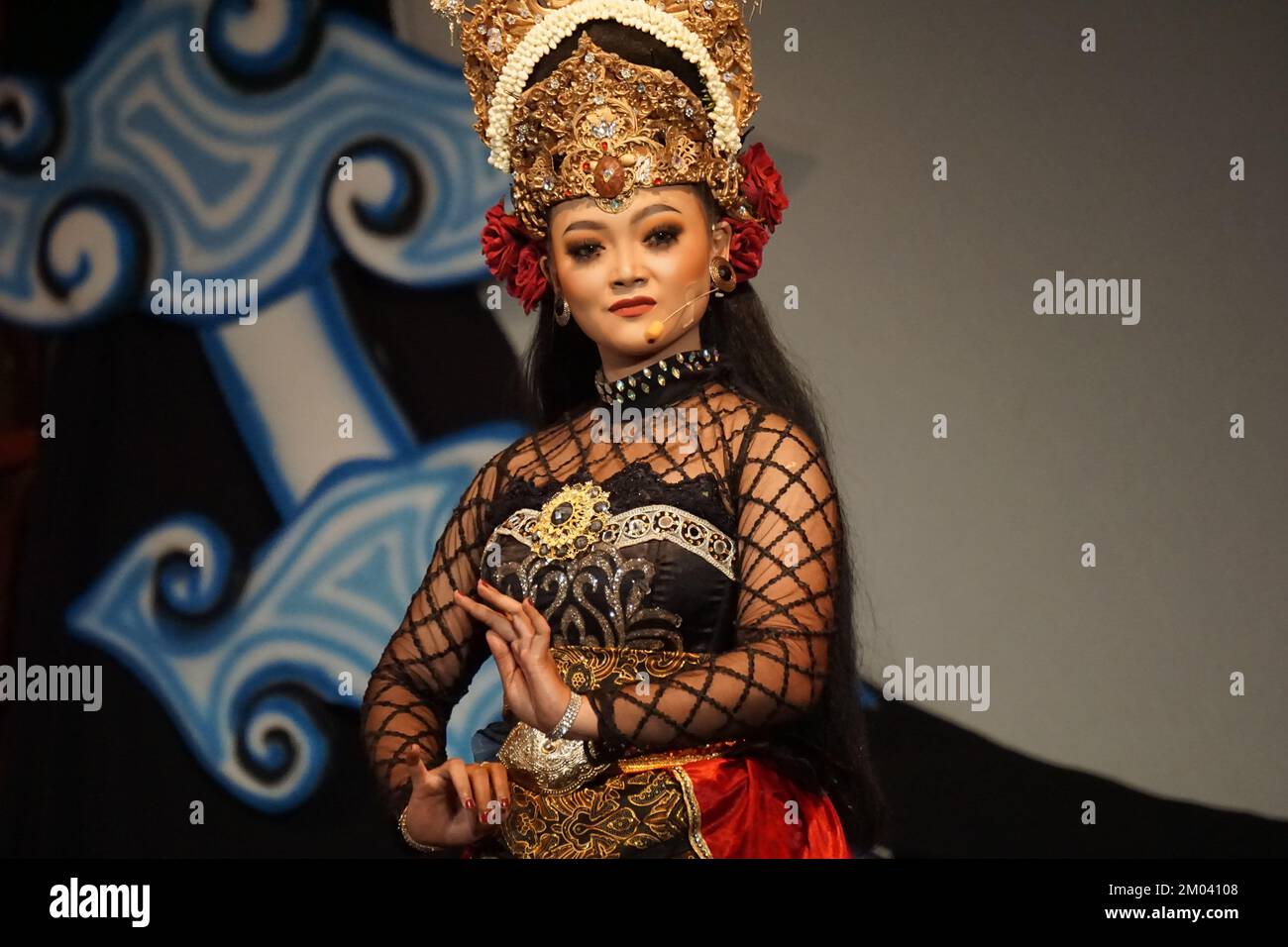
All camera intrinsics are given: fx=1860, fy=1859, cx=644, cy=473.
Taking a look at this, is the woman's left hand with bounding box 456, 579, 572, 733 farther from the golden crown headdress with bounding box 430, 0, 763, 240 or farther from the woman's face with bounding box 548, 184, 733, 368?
the golden crown headdress with bounding box 430, 0, 763, 240

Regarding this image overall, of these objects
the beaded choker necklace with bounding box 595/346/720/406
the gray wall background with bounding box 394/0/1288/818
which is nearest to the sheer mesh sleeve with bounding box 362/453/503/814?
the beaded choker necklace with bounding box 595/346/720/406

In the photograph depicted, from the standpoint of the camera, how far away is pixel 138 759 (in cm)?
443

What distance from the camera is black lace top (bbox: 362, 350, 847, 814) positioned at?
9.04ft

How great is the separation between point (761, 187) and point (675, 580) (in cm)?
72

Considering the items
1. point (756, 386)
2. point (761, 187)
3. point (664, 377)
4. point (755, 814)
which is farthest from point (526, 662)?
point (761, 187)

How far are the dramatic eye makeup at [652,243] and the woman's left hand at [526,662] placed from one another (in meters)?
0.63

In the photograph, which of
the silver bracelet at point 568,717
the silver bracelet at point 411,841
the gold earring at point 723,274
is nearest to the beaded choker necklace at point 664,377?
the gold earring at point 723,274

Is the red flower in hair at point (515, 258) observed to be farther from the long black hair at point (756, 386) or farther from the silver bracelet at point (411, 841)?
the silver bracelet at point (411, 841)

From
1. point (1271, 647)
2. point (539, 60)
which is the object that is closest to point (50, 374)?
point (539, 60)

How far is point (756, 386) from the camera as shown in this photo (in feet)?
10.4

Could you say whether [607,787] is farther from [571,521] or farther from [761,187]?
[761,187]

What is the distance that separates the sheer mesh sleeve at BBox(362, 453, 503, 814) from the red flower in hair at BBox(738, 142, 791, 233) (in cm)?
63
